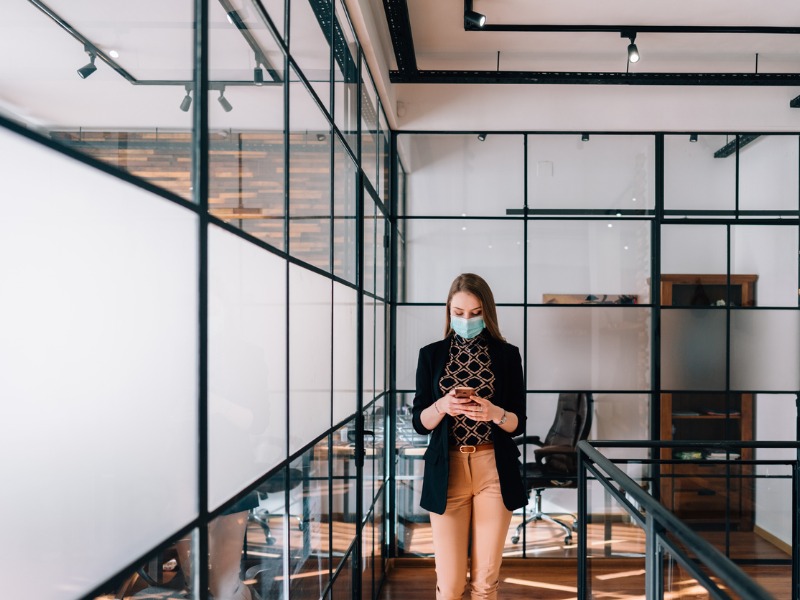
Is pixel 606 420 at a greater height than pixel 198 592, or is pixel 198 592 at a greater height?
pixel 198 592

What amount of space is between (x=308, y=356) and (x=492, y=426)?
81cm

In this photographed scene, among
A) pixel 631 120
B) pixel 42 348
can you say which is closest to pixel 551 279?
pixel 631 120

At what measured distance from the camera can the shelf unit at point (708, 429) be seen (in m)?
3.75

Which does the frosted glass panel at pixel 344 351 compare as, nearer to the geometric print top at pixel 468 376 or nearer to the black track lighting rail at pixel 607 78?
the geometric print top at pixel 468 376

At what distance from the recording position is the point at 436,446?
2.26 metres

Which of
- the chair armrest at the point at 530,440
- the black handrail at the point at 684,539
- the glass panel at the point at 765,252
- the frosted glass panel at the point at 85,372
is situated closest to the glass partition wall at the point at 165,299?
the frosted glass panel at the point at 85,372

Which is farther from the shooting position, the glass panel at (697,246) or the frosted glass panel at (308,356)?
the glass panel at (697,246)

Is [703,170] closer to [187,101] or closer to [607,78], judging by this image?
[607,78]

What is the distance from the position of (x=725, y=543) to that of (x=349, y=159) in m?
3.16

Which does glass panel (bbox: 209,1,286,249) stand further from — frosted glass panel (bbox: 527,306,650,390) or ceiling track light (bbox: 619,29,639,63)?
frosted glass panel (bbox: 527,306,650,390)

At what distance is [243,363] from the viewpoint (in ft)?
3.93

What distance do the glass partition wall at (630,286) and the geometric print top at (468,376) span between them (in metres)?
1.42

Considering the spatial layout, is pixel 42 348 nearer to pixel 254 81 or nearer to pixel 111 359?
pixel 111 359

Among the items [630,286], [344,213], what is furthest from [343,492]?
[630,286]
